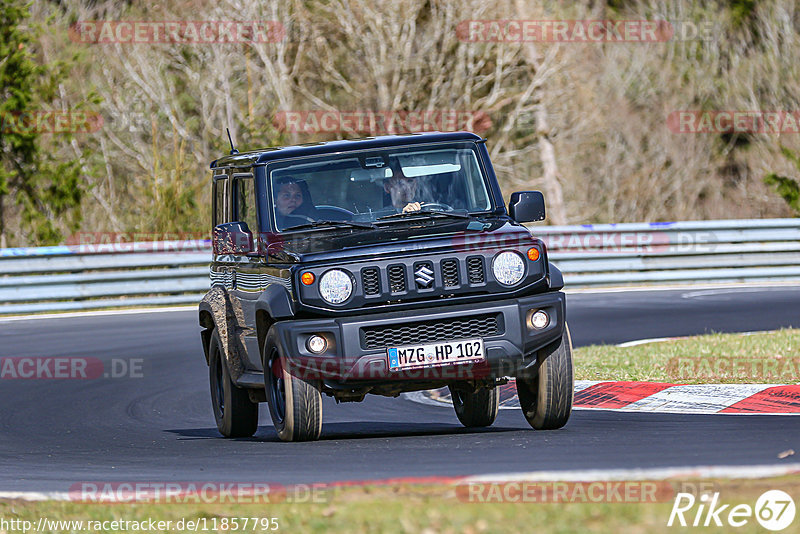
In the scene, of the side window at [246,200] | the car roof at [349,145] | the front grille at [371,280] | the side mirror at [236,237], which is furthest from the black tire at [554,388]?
the side window at [246,200]

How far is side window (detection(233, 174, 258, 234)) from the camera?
9.12 m

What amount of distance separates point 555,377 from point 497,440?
21.1 inches

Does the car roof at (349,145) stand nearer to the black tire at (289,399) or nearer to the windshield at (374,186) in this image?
the windshield at (374,186)

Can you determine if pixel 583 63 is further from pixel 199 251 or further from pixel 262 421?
pixel 262 421

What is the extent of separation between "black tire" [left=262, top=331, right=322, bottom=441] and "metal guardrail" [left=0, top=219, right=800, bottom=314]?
13001 mm

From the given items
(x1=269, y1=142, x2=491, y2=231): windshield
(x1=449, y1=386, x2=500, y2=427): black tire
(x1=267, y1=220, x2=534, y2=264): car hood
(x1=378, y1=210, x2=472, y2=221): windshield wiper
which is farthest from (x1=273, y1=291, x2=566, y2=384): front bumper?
(x1=449, y1=386, x2=500, y2=427): black tire

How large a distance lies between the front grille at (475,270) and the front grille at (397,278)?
403 mm

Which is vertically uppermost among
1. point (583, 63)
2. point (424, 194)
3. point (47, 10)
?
point (47, 10)

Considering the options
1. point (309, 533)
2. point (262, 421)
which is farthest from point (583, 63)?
point (309, 533)

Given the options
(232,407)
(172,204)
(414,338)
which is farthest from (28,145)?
(414,338)

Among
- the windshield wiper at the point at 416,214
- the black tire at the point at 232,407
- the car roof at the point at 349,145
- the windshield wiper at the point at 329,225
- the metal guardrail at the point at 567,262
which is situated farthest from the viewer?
the metal guardrail at the point at 567,262

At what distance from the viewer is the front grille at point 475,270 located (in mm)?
8016

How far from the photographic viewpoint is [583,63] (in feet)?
118

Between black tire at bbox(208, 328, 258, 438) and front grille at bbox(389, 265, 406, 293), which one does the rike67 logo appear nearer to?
front grille at bbox(389, 265, 406, 293)
